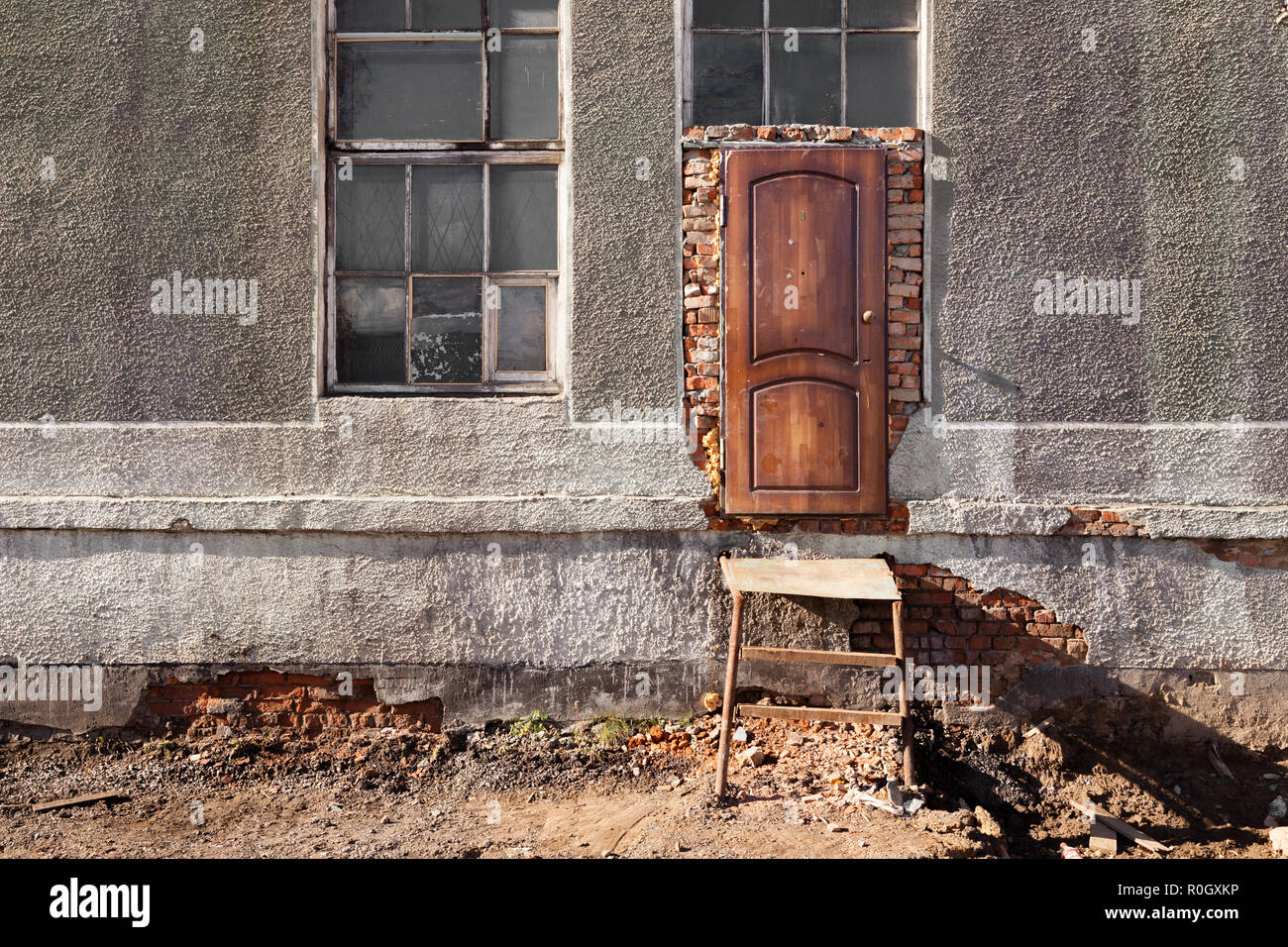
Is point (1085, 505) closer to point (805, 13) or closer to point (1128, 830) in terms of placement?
point (1128, 830)

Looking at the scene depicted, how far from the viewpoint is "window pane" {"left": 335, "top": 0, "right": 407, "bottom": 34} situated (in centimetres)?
469

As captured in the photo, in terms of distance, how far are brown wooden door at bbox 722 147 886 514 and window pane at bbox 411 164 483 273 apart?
4.28 feet

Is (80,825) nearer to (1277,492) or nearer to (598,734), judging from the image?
(598,734)

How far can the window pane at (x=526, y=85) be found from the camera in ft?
15.4

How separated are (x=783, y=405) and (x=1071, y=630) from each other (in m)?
1.82

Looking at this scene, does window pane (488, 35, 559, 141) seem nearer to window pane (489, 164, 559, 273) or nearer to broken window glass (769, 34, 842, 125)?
window pane (489, 164, 559, 273)

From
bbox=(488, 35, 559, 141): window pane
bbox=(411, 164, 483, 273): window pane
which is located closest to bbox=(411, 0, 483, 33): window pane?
bbox=(488, 35, 559, 141): window pane

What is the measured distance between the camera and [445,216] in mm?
4738

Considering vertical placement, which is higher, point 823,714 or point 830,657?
point 830,657

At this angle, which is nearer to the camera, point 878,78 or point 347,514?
point 347,514

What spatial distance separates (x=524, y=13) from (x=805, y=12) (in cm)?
143

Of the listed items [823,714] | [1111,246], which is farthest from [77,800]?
[1111,246]

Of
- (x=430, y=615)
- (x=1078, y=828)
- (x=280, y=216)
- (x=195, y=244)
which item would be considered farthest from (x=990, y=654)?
(x=195, y=244)

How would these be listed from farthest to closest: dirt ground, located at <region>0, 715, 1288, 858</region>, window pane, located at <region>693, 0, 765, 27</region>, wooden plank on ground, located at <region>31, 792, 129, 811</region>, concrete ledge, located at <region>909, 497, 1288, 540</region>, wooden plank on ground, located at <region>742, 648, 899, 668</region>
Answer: window pane, located at <region>693, 0, 765, 27</region> → concrete ledge, located at <region>909, 497, 1288, 540</region> → wooden plank on ground, located at <region>31, 792, 129, 811</region> → wooden plank on ground, located at <region>742, 648, 899, 668</region> → dirt ground, located at <region>0, 715, 1288, 858</region>
